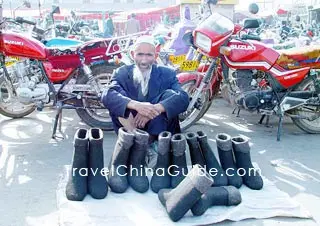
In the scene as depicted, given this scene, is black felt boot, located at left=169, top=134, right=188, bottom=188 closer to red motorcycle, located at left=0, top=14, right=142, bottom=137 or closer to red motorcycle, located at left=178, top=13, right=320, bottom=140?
red motorcycle, located at left=178, top=13, right=320, bottom=140

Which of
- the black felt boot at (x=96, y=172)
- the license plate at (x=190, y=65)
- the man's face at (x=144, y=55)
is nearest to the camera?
the black felt boot at (x=96, y=172)

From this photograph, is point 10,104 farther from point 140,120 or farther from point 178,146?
point 178,146

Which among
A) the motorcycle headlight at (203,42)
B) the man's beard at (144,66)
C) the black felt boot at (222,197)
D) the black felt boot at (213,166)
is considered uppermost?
the motorcycle headlight at (203,42)

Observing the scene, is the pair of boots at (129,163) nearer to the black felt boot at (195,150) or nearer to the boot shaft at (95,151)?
the boot shaft at (95,151)

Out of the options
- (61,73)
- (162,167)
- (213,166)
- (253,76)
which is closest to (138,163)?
(162,167)

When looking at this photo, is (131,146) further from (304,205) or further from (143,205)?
(304,205)

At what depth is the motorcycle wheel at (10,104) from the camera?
4.41 meters

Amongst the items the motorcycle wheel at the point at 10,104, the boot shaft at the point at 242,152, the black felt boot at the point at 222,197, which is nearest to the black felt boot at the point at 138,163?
the black felt boot at the point at 222,197

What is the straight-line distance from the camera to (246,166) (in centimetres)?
291

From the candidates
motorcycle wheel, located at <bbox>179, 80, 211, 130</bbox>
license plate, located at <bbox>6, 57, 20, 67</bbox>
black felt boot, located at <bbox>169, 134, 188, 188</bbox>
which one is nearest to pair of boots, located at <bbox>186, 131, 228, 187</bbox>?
black felt boot, located at <bbox>169, 134, 188, 188</bbox>

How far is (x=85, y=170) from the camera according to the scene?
8.86 ft

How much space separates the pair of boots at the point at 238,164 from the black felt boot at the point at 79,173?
0.92 meters

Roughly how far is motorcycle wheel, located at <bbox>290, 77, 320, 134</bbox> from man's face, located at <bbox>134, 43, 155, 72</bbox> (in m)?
1.91

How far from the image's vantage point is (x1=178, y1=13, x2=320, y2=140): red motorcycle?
160 inches
